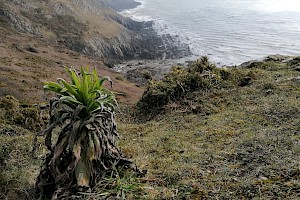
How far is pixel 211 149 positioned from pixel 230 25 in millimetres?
52359

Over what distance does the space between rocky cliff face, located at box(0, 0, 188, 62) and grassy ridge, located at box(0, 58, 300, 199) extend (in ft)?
103

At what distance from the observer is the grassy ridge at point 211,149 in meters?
4.41

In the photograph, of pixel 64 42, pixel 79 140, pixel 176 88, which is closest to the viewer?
pixel 79 140

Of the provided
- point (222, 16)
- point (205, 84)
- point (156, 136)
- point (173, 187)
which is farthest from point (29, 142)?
point (222, 16)

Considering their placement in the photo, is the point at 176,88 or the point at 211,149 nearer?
the point at 211,149

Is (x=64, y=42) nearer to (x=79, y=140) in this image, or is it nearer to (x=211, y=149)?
(x=211, y=149)

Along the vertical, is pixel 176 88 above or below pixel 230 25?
below

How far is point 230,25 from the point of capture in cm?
5625

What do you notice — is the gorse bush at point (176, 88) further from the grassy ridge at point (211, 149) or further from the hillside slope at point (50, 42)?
the hillside slope at point (50, 42)

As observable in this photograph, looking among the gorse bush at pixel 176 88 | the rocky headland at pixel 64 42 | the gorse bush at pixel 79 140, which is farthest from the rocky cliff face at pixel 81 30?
the gorse bush at pixel 79 140

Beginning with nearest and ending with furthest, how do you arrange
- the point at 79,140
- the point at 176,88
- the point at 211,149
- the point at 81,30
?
1. the point at 79,140
2. the point at 211,149
3. the point at 176,88
4. the point at 81,30

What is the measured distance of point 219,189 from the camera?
4406 millimetres

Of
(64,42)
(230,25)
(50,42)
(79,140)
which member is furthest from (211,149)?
(230,25)

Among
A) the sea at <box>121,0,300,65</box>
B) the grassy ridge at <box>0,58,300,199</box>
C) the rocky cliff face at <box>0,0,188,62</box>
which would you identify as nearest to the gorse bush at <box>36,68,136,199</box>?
the grassy ridge at <box>0,58,300,199</box>
